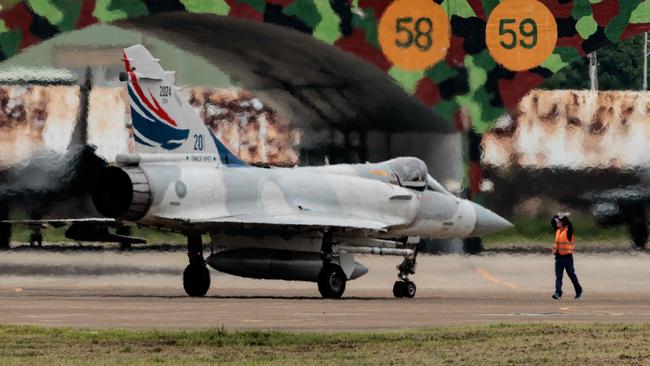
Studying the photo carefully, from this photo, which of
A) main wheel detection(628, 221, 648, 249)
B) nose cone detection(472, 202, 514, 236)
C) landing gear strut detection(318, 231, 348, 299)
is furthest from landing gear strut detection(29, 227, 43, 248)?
main wheel detection(628, 221, 648, 249)

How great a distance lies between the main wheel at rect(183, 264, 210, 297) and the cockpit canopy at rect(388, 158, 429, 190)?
4554 mm

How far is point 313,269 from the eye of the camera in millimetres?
31078

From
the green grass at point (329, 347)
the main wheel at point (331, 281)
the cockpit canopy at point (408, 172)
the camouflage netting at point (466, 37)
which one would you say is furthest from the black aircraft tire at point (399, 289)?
the green grass at point (329, 347)

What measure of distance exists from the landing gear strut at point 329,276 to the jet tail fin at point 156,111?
3.07m

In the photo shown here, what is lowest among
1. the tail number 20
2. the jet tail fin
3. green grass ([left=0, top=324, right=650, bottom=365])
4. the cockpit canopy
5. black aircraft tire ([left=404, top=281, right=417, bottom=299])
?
green grass ([left=0, top=324, right=650, bottom=365])

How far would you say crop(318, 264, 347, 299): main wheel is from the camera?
30.5 meters

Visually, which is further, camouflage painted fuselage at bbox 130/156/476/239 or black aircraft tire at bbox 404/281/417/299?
black aircraft tire at bbox 404/281/417/299

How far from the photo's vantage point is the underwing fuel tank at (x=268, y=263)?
30498 millimetres

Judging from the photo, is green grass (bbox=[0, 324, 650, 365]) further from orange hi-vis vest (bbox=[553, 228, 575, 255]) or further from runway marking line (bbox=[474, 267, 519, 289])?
runway marking line (bbox=[474, 267, 519, 289])

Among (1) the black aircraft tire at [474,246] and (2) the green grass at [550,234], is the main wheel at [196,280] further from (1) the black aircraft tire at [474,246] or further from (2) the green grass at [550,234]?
(2) the green grass at [550,234]

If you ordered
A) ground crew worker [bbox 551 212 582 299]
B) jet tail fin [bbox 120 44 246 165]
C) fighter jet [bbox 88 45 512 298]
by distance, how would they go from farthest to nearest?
ground crew worker [bbox 551 212 582 299], jet tail fin [bbox 120 44 246 165], fighter jet [bbox 88 45 512 298]

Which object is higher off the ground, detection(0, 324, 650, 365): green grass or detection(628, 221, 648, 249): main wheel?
detection(628, 221, 648, 249): main wheel

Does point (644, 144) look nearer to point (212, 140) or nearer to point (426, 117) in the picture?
point (426, 117)

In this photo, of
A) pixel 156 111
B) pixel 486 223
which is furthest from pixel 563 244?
pixel 156 111
